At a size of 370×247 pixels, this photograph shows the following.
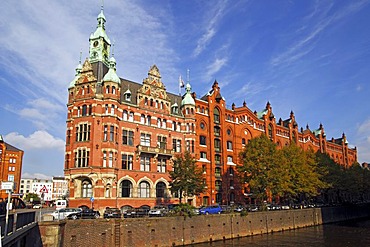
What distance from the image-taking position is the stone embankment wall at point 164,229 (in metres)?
32.3

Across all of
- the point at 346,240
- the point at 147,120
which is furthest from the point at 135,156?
the point at 346,240

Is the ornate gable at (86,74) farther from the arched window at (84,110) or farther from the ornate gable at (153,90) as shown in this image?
the ornate gable at (153,90)

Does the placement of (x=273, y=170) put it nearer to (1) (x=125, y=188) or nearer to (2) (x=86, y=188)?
(1) (x=125, y=188)

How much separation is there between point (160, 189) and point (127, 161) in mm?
9213

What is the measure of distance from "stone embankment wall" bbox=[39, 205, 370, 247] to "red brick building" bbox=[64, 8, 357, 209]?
14.3 m

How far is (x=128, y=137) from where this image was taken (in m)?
60.2

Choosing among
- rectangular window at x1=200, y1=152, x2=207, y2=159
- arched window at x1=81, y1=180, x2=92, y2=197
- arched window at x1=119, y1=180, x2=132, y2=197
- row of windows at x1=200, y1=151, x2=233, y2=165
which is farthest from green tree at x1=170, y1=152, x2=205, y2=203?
row of windows at x1=200, y1=151, x2=233, y2=165

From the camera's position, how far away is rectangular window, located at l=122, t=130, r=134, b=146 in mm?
59600

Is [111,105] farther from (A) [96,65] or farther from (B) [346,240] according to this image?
(B) [346,240]

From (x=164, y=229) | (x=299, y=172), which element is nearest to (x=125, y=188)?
(x=164, y=229)

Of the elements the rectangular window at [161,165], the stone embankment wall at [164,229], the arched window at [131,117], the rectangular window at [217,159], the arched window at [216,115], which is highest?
the arched window at [216,115]

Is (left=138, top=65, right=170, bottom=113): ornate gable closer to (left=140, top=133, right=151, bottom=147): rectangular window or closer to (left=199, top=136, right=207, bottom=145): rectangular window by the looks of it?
(left=140, top=133, right=151, bottom=147): rectangular window

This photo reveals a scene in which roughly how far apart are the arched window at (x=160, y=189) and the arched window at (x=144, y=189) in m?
2.14

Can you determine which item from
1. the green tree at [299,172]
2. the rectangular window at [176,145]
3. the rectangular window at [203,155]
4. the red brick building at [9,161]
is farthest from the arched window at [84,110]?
the red brick building at [9,161]
